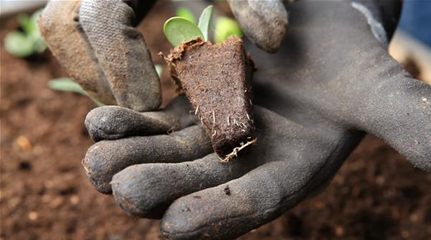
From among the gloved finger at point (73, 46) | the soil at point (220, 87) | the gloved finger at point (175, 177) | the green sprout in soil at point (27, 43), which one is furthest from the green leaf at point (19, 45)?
the gloved finger at point (175, 177)

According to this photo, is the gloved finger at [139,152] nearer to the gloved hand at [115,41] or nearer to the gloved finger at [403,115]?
the gloved hand at [115,41]

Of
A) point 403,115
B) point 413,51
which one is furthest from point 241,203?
point 413,51

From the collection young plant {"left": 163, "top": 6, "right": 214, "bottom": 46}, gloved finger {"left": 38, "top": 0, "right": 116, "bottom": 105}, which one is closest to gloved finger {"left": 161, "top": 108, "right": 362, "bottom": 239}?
young plant {"left": 163, "top": 6, "right": 214, "bottom": 46}

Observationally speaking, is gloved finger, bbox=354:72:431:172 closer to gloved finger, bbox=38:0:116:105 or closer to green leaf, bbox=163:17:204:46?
green leaf, bbox=163:17:204:46

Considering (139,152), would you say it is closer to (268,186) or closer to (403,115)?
(268,186)

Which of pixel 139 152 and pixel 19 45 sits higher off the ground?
pixel 139 152
